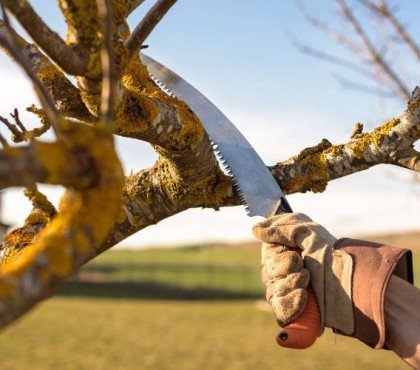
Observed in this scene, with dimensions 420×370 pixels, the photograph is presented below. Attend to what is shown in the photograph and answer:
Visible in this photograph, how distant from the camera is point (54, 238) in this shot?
132 centimetres

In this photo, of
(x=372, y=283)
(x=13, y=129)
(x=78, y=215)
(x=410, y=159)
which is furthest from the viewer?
(x=410, y=159)

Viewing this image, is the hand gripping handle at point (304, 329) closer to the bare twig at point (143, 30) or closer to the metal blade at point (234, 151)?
the metal blade at point (234, 151)

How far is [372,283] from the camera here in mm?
2568

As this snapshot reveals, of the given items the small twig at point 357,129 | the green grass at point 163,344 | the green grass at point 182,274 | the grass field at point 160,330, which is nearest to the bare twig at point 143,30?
the small twig at point 357,129

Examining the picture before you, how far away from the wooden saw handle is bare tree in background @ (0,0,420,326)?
831 mm

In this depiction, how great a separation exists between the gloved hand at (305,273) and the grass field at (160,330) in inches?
273

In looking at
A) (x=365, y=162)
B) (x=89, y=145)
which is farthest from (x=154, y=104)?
(x=89, y=145)

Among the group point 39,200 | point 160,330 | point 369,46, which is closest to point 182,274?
point 160,330

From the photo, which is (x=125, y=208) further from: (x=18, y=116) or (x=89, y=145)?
(x=89, y=145)

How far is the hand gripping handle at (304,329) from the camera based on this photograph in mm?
2691

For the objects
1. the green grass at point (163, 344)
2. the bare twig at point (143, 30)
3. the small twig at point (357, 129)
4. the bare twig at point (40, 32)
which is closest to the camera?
the bare twig at point (40, 32)

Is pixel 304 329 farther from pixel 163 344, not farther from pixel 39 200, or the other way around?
pixel 163 344

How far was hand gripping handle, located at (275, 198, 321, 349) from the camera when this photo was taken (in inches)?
106

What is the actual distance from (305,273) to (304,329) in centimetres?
21
